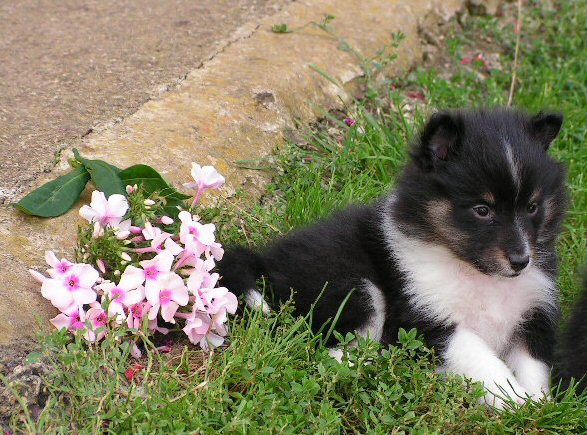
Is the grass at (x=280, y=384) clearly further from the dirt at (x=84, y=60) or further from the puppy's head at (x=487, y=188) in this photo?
the dirt at (x=84, y=60)

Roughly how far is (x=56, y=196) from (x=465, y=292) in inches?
72.5

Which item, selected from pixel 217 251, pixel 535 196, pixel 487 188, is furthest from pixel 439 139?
pixel 217 251

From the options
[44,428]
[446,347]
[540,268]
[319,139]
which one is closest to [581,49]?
[319,139]

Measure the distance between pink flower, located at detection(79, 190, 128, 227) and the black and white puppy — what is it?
0.55 meters

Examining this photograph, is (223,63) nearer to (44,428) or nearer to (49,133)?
(49,133)

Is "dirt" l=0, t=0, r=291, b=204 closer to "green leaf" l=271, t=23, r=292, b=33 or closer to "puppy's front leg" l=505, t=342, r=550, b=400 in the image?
"green leaf" l=271, t=23, r=292, b=33

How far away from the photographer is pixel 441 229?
3928 millimetres

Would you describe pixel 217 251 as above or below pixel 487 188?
below

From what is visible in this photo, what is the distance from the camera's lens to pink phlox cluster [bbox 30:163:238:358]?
3625mm

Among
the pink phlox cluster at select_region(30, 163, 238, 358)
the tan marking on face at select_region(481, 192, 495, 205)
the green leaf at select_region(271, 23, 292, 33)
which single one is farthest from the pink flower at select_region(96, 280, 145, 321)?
the green leaf at select_region(271, 23, 292, 33)

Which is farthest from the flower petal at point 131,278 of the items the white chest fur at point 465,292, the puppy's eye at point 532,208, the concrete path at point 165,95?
the puppy's eye at point 532,208

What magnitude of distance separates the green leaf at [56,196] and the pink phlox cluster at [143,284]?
210 millimetres

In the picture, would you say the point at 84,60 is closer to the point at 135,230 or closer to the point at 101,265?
the point at 135,230

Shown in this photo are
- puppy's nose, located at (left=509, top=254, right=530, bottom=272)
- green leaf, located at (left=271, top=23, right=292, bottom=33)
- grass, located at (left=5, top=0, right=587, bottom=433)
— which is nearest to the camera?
grass, located at (left=5, top=0, right=587, bottom=433)
